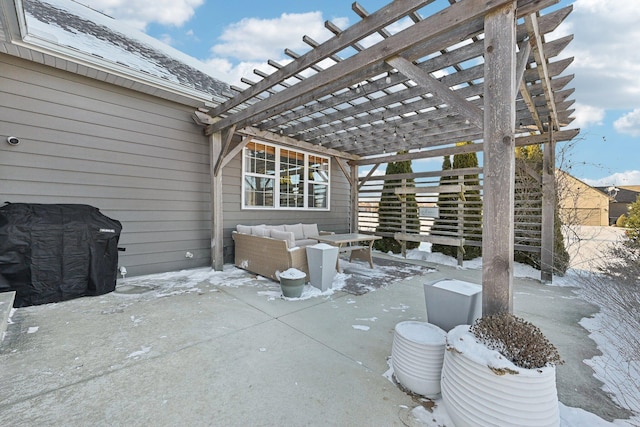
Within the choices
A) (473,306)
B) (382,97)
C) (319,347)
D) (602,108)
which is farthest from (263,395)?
(602,108)

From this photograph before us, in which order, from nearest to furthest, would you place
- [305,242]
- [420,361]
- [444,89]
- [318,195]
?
[420,361] < [444,89] < [305,242] < [318,195]

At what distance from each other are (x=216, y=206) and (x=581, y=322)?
17.1 ft

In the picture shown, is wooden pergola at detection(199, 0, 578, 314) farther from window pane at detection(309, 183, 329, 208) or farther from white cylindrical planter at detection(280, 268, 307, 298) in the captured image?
white cylindrical planter at detection(280, 268, 307, 298)

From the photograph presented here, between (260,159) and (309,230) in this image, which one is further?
(309,230)

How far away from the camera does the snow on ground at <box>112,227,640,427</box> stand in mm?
1521

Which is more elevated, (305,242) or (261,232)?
(261,232)

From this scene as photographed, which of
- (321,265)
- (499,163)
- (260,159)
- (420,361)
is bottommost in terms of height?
(420,361)

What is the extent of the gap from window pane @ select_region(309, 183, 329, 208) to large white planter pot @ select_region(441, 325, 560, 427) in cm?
581

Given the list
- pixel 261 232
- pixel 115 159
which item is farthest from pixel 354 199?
pixel 115 159

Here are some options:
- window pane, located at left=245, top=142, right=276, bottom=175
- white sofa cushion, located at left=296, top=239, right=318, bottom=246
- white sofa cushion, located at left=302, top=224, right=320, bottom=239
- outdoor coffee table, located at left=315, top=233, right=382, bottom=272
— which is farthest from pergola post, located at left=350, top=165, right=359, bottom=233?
window pane, located at left=245, top=142, right=276, bottom=175

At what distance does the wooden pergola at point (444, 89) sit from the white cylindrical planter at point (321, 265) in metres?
1.96

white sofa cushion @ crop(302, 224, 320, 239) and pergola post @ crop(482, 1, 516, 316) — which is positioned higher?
pergola post @ crop(482, 1, 516, 316)

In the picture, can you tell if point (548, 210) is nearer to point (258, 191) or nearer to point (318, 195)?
point (318, 195)

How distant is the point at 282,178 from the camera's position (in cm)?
629
